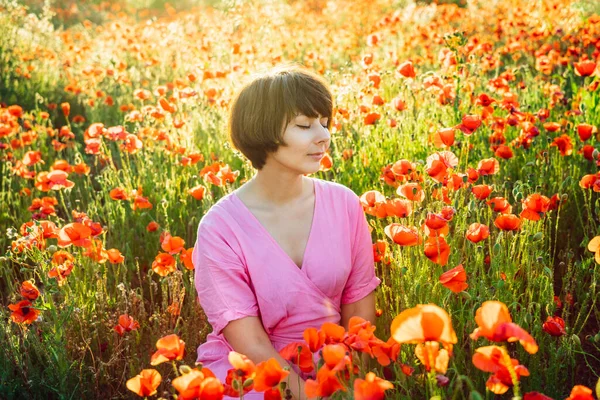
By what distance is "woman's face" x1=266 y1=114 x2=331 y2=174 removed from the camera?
219 cm

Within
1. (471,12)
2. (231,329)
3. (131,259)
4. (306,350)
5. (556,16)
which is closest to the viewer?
(306,350)

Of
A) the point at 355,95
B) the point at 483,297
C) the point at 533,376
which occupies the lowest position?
the point at 533,376

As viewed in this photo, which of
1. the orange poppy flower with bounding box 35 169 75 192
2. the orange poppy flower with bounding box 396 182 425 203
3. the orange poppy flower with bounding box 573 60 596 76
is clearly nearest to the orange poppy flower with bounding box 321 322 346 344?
the orange poppy flower with bounding box 396 182 425 203

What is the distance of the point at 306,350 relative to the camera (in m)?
1.67

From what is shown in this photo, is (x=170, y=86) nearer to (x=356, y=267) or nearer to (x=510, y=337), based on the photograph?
(x=356, y=267)

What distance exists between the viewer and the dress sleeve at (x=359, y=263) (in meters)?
2.37

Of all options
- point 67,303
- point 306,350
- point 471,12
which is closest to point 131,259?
A: point 67,303

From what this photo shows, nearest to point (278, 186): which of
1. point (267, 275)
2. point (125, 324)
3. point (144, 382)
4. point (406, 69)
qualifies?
point (267, 275)

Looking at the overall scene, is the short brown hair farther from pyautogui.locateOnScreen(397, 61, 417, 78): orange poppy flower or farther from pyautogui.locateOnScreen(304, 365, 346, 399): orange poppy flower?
pyautogui.locateOnScreen(397, 61, 417, 78): orange poppy flower

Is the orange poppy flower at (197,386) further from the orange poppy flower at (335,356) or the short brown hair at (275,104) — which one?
the short brown hair at (275,104)

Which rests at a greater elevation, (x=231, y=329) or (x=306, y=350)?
(x=306, y=350)

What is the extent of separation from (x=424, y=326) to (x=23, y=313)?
1.44 m

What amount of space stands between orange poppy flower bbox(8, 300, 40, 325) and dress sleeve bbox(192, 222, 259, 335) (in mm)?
524

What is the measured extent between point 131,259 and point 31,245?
936 millimetres
